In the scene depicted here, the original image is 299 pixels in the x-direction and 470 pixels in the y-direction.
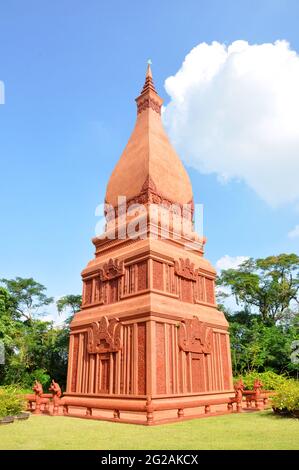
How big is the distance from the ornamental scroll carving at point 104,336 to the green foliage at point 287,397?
233 inches

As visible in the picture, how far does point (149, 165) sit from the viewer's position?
60.4 feet

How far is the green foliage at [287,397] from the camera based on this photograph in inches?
466

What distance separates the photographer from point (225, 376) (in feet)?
55.7

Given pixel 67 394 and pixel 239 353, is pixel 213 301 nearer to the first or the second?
pixel 67 394

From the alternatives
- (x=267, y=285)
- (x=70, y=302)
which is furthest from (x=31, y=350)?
(x=267, y=285)

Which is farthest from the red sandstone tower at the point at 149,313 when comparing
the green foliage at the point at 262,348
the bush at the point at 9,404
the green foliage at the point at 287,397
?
the green foliage at the point at 262,348

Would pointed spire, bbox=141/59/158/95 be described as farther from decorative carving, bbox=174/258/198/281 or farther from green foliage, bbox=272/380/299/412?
green foliage, bbox=272/380/299/412

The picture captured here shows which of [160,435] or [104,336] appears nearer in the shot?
[160,435]

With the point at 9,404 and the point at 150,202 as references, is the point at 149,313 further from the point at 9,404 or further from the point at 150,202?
the point at 150,202

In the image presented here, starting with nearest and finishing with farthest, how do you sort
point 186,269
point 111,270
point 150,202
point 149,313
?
point 149,313, point 186,269, point 111,270, point 150,202

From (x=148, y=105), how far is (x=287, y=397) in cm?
1659

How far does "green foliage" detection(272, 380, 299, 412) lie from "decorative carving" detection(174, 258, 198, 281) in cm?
594

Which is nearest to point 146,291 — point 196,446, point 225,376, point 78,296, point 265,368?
point 225,376

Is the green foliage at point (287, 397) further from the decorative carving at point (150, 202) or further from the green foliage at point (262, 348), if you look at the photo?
the green foliage at point (262, 348)
